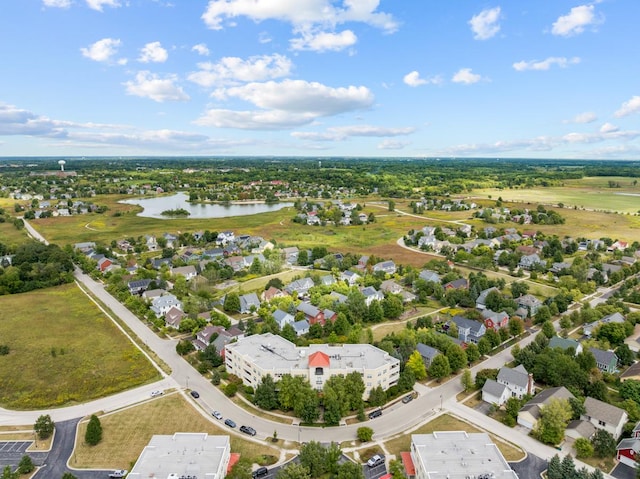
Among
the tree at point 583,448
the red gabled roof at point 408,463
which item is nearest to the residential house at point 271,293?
the red gabled roof at point 408,463

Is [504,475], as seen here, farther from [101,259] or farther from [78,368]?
[101,259]

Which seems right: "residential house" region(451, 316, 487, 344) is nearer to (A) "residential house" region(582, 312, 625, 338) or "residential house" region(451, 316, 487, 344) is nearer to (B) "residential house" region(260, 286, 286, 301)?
(A) "residential house" region(582, 312, 625, 338)

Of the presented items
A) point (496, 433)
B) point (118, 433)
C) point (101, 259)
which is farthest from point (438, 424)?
point (101, 259)

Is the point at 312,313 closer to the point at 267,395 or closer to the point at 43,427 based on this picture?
the point at 267,395

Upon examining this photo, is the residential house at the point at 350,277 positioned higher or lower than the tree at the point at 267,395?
higher

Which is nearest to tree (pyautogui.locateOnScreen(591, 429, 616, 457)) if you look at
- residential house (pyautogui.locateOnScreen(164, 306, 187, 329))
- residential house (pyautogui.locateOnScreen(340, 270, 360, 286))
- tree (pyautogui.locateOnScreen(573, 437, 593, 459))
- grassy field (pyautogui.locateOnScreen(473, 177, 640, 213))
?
tree (pyautogui.locateOnScreen(573, 437, 593, 459))

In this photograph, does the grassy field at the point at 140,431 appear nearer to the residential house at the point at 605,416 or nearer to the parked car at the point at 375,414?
the parked car at the point at 375,414

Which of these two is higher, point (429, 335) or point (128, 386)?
point (429, 335)
